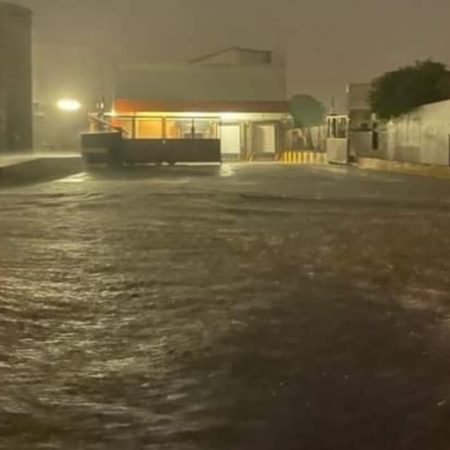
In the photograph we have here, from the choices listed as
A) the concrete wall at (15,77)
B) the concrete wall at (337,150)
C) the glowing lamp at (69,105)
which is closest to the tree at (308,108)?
the glowing lamp at (69,105)

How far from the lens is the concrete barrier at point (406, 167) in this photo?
30925mm

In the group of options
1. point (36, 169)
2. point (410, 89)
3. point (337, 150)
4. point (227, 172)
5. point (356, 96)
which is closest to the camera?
point (36, 169)

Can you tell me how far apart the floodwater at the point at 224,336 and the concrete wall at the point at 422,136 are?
2298 centimetres

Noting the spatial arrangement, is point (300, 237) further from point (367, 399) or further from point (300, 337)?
point (367, 399)

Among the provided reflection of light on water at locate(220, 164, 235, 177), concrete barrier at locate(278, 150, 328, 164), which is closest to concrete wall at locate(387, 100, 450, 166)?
concrete barrier at locate(278, 150, 328, 164)

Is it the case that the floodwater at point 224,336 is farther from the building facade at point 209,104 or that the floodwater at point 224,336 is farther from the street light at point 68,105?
the street light at point 68,105

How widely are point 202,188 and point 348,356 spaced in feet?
52.8

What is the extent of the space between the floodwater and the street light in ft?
142

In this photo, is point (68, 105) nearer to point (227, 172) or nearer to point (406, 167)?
point (406, 167)

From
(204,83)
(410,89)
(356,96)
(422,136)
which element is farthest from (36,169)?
(204,83)

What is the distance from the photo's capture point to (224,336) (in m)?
6.28

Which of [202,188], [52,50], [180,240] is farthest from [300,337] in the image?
[52,50]

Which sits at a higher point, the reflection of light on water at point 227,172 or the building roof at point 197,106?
the building roof at point 197,106

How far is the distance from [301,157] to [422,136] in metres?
14.1
